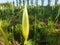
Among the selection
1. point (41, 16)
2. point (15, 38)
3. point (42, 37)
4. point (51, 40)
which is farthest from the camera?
point (41, 16)

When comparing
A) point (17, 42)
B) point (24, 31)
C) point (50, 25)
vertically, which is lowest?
point (17, 42)

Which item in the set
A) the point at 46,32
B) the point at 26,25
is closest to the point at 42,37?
the point at 46,32

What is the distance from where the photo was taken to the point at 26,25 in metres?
0.58

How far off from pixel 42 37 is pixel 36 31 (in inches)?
4.3

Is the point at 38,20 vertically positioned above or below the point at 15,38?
Answer: above

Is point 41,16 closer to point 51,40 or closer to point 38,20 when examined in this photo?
point 38,20

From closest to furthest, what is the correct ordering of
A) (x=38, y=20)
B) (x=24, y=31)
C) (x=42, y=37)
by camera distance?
(x=24, y=31) → (x=42, y=37) → (x=38, y=20)

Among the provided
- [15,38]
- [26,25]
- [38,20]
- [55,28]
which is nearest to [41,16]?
[38,20]

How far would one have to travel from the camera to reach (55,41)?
1912 mm

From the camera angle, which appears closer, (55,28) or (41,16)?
(55,28)

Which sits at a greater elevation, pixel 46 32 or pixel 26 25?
pixel 26 25

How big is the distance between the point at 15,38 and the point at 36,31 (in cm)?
28

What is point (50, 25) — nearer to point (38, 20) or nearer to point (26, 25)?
point (38, 20)

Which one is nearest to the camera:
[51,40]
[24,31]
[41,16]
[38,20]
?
[24,31]
